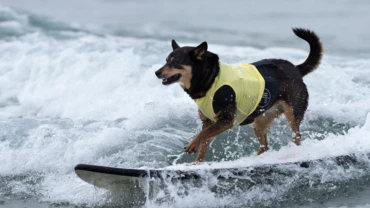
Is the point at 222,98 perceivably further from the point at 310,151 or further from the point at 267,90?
the point at 310,151

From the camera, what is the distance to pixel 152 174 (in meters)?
5.65

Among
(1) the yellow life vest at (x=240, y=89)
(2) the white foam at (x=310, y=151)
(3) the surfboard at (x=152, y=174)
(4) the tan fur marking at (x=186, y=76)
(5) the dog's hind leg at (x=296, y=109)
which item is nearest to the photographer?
(3) the surfboard at (x=152, y=174)

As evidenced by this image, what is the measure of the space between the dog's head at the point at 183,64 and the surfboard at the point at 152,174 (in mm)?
834

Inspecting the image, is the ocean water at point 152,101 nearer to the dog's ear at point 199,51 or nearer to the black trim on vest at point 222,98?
the black trim on vest at point 222,98

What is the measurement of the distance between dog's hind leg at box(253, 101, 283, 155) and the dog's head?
4.06 ft

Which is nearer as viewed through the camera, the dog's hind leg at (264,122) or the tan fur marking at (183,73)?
the tan fur marking at (183,73)

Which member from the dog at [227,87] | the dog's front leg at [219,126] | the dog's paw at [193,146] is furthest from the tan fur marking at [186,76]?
the dog's paw at [193,146]

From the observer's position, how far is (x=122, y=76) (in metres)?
12.2

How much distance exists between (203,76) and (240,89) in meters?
0.40

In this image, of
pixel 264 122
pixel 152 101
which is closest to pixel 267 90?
pixel 264 122

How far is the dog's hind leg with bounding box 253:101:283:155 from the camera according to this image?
696 centimetres

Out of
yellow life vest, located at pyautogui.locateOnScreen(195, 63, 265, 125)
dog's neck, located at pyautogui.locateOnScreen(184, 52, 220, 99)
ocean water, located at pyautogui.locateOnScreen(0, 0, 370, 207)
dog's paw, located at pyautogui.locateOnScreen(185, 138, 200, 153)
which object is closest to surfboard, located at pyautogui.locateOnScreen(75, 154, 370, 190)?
ocean water, located at pyautogui.locateOnScreen(0, 0, 370, 207)

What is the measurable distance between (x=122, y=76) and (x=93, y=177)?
6717 millimetres

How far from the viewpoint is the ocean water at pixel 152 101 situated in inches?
240
